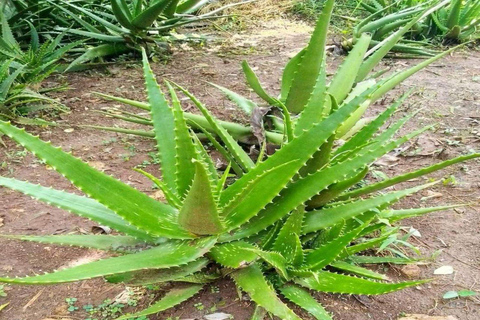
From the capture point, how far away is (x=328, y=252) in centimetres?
132

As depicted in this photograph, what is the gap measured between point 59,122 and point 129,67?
3.19 ft

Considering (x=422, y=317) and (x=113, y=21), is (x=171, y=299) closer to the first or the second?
(x=422, y=317)

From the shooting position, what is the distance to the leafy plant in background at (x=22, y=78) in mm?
2469

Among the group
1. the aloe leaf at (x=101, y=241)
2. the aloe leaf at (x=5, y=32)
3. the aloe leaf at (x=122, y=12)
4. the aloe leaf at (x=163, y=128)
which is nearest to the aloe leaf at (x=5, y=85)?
the aloe leaf at (x=5, y=32)

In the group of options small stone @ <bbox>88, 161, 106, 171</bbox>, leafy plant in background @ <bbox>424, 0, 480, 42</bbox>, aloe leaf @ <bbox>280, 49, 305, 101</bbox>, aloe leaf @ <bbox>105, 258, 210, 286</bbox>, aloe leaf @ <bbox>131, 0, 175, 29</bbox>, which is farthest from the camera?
leafy plant in background @ <bbox>424, 0, 480, 42</bbox>

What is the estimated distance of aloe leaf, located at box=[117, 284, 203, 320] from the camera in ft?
4.17

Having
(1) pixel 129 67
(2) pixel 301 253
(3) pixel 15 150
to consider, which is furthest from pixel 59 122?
(2) pixel 301 253

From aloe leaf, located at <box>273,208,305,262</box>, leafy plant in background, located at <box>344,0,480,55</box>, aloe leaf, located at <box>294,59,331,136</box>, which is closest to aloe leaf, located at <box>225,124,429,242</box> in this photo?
aloe leaf, located at <box>273,208,305,262</box>

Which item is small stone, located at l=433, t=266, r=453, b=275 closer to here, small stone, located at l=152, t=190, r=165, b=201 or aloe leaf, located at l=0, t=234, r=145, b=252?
aloe leaf, located at l=0, t=234, r=145, b=252

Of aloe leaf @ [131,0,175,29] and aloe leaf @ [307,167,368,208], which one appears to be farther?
aloe leaf @ [131,0,175,29]

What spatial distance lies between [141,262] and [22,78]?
1.91 metres

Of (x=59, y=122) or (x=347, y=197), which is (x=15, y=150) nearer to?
(x=59, y=122)

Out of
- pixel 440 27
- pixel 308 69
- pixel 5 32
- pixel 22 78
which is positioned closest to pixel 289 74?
pixel 308 69

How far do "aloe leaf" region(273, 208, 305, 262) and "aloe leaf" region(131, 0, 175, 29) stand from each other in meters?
2.03
